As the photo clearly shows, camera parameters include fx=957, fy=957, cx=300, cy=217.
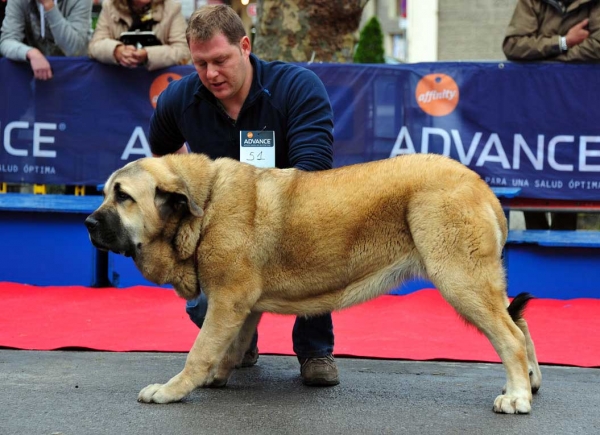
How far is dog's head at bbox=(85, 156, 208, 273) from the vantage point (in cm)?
444

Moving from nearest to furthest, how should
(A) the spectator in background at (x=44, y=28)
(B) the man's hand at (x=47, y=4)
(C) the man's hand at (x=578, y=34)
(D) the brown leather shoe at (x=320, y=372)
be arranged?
(D) the brown leather shoe at (x=320, y=372) < (C) the man's hand at (x=578, y=34) < (A) the spectator in background at (x=44, y=28) < (B) the man's hand at (x=47, y=4)

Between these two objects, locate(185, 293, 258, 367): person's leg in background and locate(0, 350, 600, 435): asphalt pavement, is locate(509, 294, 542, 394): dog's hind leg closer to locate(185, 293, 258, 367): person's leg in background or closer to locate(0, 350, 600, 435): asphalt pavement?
locate(0, 350, 600, 435): asphalt pavement

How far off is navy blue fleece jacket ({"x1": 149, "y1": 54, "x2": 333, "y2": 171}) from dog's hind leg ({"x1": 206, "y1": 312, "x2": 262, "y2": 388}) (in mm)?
902

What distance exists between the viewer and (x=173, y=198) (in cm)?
457

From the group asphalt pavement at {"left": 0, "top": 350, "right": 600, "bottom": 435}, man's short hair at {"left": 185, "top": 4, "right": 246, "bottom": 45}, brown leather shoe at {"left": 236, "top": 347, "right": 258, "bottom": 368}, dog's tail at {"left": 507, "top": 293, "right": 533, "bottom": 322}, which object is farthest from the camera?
brown leather shoe at {"left": 236, "top": 347, "right": 258, "bottom": 368}

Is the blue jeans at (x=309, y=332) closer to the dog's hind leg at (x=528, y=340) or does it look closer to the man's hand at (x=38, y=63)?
the dog's hind leg at (x=528, y=340)

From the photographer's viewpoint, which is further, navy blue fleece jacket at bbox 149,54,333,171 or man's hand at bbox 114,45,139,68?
man's hand at bbox 114,45,139,68

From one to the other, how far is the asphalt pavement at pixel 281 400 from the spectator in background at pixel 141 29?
3.65 m

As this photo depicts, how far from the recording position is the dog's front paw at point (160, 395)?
4547mm

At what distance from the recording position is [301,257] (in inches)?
183

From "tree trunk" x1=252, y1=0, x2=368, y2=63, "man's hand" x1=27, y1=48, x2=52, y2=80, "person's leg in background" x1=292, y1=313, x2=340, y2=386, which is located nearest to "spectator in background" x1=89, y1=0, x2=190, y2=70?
"man's hand" x1=27, y1=48, x2=52, y2=80

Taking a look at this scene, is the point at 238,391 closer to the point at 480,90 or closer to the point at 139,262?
the point at 139,262

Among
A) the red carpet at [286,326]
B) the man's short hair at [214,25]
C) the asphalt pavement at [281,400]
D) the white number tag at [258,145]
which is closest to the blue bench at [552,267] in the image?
the red carpet at [286,326]

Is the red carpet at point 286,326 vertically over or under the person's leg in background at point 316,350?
under
